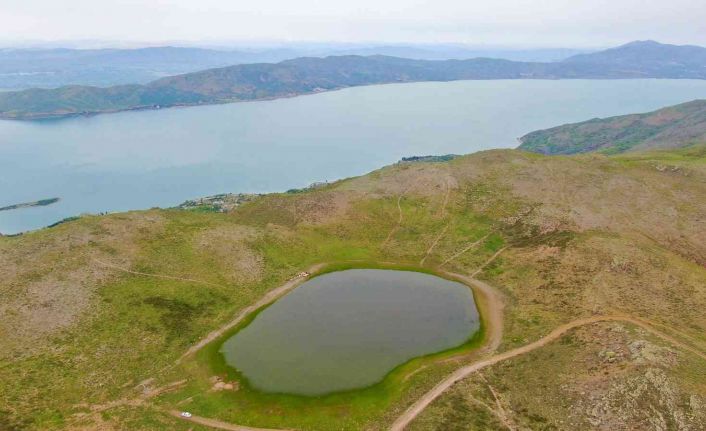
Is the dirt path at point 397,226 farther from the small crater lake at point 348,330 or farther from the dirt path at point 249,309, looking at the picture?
the dirt path at point 249,309

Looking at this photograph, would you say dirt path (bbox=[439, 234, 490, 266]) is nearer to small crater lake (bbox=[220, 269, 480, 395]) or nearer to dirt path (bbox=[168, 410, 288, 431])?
small crater lake (bbox=[220, 269, 480, 395])

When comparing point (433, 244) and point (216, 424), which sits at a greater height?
point (433, 244)

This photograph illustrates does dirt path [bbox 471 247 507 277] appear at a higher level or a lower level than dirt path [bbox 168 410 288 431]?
higher

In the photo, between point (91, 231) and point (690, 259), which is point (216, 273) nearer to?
point (91, 231)

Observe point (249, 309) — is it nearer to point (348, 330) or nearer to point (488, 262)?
point (348, 330)

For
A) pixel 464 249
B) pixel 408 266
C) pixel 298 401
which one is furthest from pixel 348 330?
pixel 464 249

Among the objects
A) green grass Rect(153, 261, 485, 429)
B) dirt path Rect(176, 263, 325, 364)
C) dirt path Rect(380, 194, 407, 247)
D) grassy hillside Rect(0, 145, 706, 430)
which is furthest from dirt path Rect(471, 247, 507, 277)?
dirt path Rect(176, 263, 325, 364)
